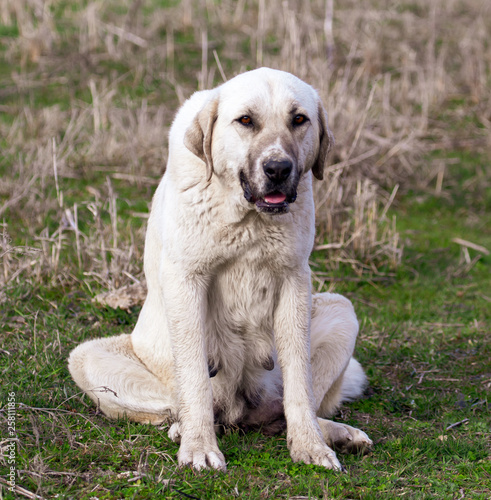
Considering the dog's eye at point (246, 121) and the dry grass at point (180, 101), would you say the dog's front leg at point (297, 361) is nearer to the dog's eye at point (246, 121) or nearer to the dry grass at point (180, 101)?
the dog's eye at point (246, 121)

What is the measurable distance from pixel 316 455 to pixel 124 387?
1.10 meters

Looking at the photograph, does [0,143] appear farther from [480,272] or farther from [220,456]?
[220,456]

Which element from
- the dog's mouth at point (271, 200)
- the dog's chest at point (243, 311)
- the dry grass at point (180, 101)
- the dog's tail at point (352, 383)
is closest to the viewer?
the dog's mouth at point (271, 200)

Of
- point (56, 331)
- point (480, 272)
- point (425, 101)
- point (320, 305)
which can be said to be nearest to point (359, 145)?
point (480, 272)

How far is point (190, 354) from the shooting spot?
3439mm

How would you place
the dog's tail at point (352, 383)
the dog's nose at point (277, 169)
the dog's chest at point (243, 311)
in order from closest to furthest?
the dog's nose at point (277, 169) → the dog's chest at point (243, 311) → the dog's tail at point (352, 383)

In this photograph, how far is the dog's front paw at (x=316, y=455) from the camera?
11.0 feet

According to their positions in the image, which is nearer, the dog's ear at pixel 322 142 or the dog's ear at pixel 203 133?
the dog's ear at pixel 203 133

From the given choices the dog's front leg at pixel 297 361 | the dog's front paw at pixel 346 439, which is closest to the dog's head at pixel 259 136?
the dog's front leg at pixel 297 361

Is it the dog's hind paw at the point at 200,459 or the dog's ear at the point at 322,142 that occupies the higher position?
the dog's ear at the point at 322,142

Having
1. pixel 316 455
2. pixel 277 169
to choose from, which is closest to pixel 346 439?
pixel 316 455

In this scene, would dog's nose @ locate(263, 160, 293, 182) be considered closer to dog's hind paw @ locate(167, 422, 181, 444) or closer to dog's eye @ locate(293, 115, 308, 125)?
dog's eye @ locate(293, 115, 308, 125)

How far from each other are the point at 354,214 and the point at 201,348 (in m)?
3.67

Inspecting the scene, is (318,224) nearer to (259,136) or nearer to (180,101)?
(180,101)
